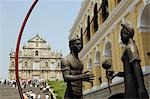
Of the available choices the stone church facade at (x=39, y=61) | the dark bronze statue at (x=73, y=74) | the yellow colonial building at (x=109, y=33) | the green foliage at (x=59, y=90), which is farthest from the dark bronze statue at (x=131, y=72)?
the stone church facade at (x=39, y=61)

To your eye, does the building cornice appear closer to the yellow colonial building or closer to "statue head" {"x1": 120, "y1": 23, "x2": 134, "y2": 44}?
the yellow colonial building

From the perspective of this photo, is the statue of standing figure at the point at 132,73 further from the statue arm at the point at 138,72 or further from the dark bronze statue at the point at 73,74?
the dark bronze statue at the point at 73,74

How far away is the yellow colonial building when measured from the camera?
16.7 meters

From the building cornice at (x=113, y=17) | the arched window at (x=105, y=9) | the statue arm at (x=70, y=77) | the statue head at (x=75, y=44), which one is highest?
the arched window at (x=105, y=9)

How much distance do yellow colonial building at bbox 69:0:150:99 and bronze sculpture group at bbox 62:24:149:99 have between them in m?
7.10

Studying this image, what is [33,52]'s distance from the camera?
293 feet

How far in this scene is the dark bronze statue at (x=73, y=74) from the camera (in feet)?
16.7

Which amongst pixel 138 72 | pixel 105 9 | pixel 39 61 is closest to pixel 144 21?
pixel 105 9

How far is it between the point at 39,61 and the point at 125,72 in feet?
278

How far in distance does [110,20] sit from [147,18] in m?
4.02

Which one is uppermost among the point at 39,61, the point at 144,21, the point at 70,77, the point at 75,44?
the point at 39,61

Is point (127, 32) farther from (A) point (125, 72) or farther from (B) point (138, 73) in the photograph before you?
(B) point (138, 73)

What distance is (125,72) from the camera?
4.61m

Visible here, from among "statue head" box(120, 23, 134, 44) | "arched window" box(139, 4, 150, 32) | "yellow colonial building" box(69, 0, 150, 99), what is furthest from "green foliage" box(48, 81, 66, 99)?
"statue head" box(120, 23, 134, 44)
